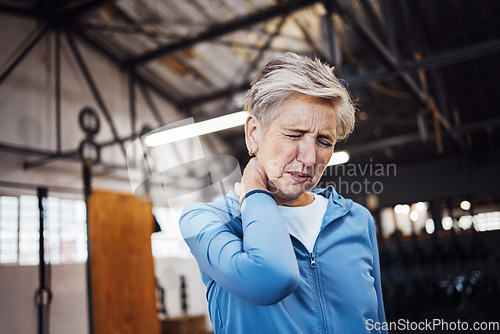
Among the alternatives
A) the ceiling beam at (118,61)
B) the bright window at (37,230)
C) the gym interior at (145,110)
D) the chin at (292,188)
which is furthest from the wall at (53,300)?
the chin at (292,188)

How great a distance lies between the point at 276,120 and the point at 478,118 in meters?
9.38

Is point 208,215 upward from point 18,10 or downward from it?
downward

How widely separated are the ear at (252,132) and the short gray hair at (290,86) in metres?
0.01

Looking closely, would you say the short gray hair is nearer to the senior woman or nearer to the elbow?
the senior woman

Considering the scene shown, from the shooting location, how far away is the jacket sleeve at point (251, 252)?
0.66m

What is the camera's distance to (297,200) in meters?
0.90

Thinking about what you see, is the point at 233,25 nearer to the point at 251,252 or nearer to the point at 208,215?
→ the point at 208,215

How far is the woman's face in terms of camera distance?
2.48ft

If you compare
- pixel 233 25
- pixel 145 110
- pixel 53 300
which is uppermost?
pixel 233 25

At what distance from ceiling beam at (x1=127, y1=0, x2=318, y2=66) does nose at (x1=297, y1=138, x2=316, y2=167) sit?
5.37 meters

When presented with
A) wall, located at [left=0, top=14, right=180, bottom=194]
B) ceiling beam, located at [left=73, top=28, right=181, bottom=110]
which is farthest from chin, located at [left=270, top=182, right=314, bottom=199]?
ceiling beam, located at [left=73, top=28, right=181, bottom=110]

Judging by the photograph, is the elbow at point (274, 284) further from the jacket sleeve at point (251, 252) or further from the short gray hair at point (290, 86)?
the short gray hair at point (290, 86)

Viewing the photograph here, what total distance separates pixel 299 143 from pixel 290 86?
0.34 ft

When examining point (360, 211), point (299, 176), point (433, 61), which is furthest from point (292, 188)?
point (433, 61)
